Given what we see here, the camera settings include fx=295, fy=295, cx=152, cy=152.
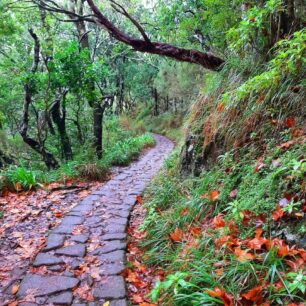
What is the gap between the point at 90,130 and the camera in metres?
11.1

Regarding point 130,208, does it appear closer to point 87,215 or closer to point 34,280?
point 87,215

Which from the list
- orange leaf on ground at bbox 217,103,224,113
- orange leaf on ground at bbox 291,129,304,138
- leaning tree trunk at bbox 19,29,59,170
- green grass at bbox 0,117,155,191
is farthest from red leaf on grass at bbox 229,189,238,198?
leaning tree trunk at bbox 19,29,59,170

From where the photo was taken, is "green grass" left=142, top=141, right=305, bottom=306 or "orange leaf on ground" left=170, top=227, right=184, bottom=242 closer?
"green grass" left=142, top=141, right=305, bottom=306

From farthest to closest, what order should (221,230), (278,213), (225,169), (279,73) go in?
(225,169), (279,73), (221,230), (278,213)

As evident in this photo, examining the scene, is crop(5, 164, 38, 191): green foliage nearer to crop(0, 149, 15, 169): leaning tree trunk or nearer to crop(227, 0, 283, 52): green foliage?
crop(0, 149, 15, 169): leaning tree trunk

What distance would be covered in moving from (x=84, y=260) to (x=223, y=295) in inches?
65.6

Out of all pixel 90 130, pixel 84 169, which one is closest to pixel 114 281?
pixel 84 169

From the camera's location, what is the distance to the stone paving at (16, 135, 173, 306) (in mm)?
2637

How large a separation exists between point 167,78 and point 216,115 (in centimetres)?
1404

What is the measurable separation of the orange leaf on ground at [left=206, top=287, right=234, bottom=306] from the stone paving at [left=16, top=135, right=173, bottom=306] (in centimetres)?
83

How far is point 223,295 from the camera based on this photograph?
2156 millimetres

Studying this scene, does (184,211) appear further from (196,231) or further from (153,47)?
(153,47)

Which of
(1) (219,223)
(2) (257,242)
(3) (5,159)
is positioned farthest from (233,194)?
(3) (5,159)

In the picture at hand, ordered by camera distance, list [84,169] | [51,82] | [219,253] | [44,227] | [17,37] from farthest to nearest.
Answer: [17,37] < [51,82] < [84,169] < [44,227] < [219,253]
